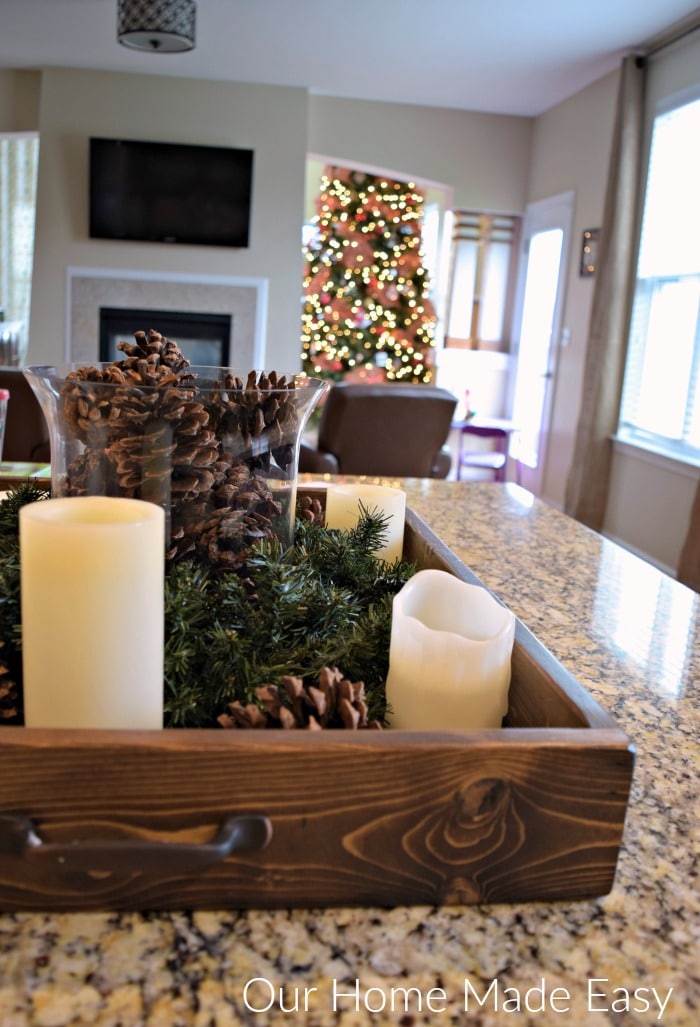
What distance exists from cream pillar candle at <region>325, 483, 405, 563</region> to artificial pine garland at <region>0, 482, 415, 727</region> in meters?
0.12

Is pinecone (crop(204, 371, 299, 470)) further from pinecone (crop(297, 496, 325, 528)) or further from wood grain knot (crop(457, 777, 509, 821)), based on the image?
wood grain knot (crop(457, 777, 509, 821))

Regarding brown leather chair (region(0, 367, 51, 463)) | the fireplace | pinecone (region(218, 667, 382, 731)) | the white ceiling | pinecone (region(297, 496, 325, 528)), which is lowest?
brown leather chair (region(0, 367, 51, 463))

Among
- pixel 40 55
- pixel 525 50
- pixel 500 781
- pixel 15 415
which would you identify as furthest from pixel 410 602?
pixel 40 55

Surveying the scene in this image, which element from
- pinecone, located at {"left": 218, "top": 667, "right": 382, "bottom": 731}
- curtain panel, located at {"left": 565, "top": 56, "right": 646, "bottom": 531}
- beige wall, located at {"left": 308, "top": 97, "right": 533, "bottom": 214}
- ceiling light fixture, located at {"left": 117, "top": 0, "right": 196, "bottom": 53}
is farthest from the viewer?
beige wall, located at {"left": 308, "top": 97, "right": 533, "bottom": 214}

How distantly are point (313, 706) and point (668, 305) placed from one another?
4.55 meters

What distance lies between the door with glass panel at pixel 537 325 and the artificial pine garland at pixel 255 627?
520 centimetres

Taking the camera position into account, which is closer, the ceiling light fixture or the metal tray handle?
the metal tray handle

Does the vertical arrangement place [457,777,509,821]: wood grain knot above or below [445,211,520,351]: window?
below

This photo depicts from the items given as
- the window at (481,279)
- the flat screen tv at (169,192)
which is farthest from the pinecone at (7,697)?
the window at (481,279)

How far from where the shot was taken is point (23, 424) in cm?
341

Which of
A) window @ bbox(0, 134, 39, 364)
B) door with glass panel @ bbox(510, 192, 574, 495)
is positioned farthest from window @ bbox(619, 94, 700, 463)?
window @ bbox(0, 134, 39, 364)

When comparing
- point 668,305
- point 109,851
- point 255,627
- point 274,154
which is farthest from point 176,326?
point 109,851

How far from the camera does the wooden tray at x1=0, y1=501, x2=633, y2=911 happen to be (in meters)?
0.44

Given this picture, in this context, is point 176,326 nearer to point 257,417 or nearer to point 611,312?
point 611,312
